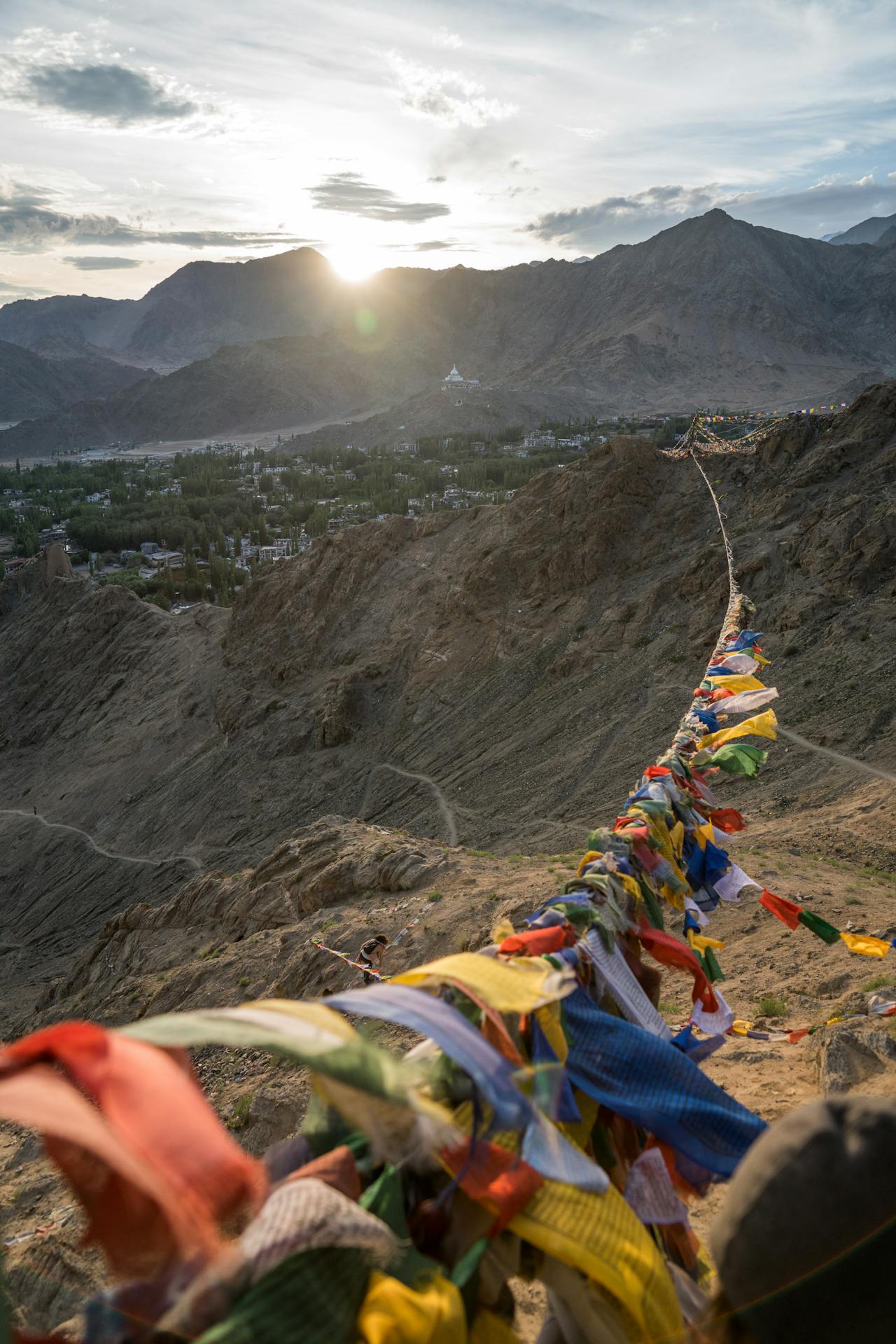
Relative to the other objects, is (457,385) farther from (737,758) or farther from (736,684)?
(737,758)

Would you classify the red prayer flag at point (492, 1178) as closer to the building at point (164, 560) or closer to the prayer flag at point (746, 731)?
the prayer flag at point (746, 731)

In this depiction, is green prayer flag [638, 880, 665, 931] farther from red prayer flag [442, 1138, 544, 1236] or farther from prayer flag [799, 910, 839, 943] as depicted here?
prayer flag [799, 910, 839, 943]

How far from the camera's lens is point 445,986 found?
1957mm

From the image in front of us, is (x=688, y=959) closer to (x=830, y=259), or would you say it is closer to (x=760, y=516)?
(x=760, y=516)

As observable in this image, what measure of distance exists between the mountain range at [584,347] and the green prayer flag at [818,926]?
89.5 metres

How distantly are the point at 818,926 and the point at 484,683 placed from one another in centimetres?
1695

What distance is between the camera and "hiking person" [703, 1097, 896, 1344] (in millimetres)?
1305

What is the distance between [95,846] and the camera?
22625mm

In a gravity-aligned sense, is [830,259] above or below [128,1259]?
above

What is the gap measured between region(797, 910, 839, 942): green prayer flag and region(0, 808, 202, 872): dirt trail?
54.0ft

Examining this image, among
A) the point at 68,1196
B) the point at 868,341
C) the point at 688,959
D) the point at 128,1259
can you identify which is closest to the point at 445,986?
the point at 128,1259

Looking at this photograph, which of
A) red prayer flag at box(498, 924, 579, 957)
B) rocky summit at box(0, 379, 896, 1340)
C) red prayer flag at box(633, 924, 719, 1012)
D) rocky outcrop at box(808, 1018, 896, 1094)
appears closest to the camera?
red prayer flag at box(498, 924, 579, 957)

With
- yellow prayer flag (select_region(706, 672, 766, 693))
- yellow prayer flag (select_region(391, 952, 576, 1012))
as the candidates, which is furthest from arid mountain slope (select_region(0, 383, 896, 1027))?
yellow prayer flag (select_region(391, 952, 576, 1012))

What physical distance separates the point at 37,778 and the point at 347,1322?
30.0 m
